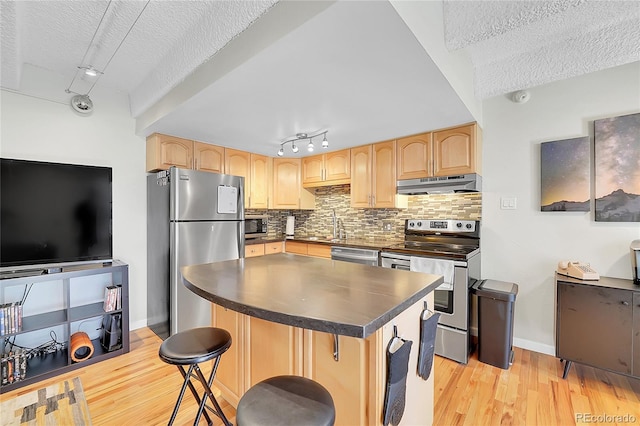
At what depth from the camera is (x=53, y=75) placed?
2.58 m

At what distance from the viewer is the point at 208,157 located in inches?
134

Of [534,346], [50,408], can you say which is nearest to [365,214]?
[534,346]

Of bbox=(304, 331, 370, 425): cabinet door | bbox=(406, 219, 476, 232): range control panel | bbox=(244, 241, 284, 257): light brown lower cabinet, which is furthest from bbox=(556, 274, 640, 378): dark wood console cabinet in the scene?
bbox=(244, 241, 284, 257): light brown lower cabinet

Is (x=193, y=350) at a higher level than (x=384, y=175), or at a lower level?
lower

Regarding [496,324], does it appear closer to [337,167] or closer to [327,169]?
[337,167]

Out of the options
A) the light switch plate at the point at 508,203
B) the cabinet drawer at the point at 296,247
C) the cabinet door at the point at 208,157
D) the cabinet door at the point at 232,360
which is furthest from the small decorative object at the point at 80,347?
the light switch plate at the point at 508,203

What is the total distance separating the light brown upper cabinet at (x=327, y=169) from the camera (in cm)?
375

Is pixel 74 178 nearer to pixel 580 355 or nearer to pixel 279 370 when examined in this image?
pixel 279 370

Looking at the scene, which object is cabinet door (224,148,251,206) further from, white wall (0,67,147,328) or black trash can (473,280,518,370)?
black trash can (473,280,518,370)

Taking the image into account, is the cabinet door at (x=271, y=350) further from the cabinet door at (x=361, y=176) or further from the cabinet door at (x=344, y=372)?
the cabinet door at (x=361, y=176)

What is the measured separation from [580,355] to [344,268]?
2021mm

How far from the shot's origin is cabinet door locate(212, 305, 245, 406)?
1.65 meters

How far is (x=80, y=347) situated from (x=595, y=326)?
417 cm

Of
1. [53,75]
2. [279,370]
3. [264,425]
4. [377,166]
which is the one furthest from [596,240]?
[53,75]
